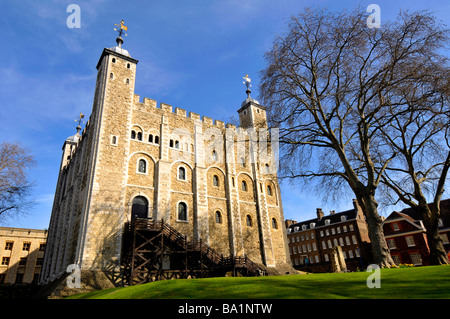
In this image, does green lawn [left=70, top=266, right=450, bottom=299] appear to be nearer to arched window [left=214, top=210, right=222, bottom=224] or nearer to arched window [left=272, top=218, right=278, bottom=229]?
arched window [left=214, top=210, right=222, bottom=224]

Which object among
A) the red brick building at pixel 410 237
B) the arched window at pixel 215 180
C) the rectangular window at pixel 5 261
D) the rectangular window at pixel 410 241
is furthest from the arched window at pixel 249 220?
the rectangular window at pixel 5 261

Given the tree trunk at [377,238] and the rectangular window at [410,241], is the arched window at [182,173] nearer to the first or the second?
the tree trunk at [377,238]

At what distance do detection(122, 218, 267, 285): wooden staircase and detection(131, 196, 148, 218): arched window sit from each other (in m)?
1.05

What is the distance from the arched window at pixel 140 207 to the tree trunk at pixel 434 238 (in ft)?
54.8

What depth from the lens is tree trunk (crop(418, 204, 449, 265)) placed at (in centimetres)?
1257

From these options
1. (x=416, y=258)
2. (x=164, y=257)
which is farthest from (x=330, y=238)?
(x=164, y=257)

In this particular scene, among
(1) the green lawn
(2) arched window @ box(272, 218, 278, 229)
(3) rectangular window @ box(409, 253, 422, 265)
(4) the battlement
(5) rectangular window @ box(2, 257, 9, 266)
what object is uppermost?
(4) the battlement

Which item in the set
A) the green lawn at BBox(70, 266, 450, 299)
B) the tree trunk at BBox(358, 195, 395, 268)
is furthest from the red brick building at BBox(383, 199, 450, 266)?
the green lawn at BBox(70, 266, 450, 299)

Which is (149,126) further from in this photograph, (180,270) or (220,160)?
(180,270)

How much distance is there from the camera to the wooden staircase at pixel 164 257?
17.6 metres

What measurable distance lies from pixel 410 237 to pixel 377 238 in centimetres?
3148

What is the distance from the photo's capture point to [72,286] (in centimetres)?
1541

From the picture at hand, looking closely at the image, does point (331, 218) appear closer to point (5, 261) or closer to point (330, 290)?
point (330, 290)
